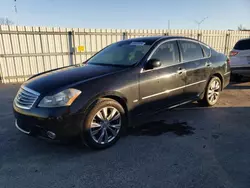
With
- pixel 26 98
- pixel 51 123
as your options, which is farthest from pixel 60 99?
pixel 26 98

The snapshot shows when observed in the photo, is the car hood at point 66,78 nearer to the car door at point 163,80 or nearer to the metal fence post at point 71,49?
the car door at point 163,80

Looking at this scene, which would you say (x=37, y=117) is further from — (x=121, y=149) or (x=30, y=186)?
(x=121, y=149)

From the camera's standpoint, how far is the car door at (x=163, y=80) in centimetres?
341

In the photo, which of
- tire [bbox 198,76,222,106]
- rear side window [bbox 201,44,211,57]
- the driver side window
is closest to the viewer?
the driver side window

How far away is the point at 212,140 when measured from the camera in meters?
3.26

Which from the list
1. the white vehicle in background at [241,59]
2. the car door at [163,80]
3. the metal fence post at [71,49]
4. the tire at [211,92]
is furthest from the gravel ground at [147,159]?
the metal fence post at [71,49]

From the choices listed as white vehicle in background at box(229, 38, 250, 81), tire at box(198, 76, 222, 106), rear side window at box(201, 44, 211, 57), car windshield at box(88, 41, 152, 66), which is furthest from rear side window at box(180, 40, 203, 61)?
white vehicle in background at box(229, 38, 250, 81)

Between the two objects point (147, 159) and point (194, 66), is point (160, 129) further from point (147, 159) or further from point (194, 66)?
point (194, 66)

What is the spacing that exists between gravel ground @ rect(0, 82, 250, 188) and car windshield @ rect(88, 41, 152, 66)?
4.21 feet

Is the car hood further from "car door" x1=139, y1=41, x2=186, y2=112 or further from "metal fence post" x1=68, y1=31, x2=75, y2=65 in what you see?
"metal fence post" x1=68, y1=31, x2=75, y2=65

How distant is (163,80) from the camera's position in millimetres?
3629

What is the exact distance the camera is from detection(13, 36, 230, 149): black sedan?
2.68 metres

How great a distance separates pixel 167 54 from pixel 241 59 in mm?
4657

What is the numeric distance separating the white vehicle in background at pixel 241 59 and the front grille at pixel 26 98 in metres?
6.92
